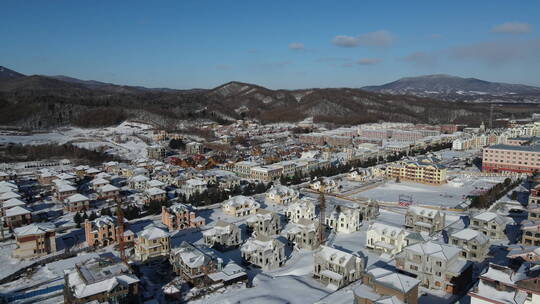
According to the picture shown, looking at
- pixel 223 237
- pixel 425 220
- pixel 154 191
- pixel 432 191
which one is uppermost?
pixel 154 191

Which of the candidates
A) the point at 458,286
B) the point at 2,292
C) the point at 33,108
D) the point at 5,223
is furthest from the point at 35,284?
the point at 33,108

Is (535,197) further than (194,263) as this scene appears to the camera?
Yes

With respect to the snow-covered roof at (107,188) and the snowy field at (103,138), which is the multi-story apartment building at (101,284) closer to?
the snow-covered roof at (107,188)

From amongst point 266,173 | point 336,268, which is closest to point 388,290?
point 336,268

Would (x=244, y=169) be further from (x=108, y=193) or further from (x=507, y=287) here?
(x=507, y=287)

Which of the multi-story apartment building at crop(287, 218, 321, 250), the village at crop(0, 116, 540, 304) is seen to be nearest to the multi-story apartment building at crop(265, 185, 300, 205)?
the village at crop(0, 116, 540, 304)

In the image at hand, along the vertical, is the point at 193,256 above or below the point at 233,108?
below

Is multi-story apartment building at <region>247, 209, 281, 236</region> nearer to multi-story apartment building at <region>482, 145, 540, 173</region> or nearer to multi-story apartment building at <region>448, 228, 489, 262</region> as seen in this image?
multi-story apartment building at <region>448, 228, 489, 262</region>

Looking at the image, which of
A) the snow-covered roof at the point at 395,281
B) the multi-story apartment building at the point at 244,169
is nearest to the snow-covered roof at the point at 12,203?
the multi-story apartment building at the point at 244,169
